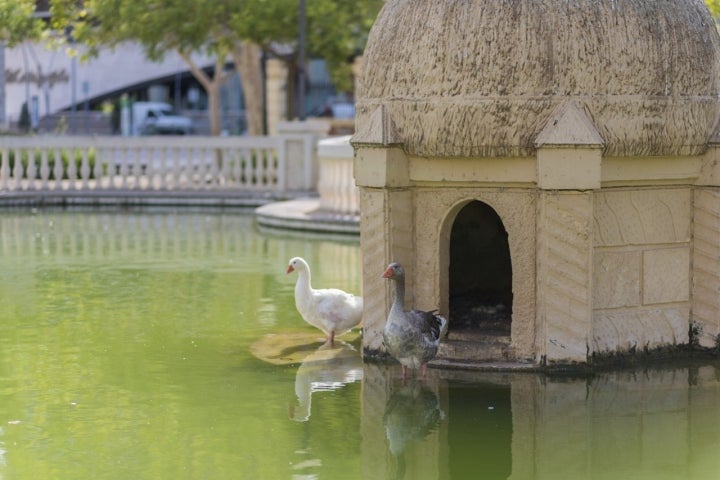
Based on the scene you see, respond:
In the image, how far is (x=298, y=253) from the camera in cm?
1730

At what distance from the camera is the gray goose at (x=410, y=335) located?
9.32 m

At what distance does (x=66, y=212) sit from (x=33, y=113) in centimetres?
3506

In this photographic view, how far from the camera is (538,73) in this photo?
9438mm

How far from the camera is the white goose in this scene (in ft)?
35.6

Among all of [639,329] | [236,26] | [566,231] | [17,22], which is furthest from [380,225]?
[236,26]

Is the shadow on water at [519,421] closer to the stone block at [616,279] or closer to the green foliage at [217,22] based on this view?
the stone block at [616,279]

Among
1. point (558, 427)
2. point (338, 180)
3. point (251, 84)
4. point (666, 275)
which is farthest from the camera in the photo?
point (251, 84)

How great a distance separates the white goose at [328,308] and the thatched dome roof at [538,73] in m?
1.54

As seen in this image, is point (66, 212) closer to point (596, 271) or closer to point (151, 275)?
point (151, 275)

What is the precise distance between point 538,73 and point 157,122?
152 ft

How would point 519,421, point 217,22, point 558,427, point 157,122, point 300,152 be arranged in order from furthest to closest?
point 157,122, point 217,22, point 300,152, point 519,421, point 558,427

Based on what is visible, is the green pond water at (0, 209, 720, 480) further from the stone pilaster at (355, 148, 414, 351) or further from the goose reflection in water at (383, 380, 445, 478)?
the stone pilaster at (355, 148, 414, 351)

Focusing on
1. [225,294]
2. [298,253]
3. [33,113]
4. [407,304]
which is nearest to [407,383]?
[407,304]

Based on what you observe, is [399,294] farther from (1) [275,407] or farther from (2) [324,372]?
(1) [275,407]
